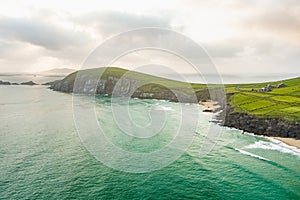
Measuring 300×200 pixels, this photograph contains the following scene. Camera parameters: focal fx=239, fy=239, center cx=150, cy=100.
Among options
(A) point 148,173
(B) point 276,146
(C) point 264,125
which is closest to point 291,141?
(B) point 276,146

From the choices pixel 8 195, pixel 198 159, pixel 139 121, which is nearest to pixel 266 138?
pixel 198 159

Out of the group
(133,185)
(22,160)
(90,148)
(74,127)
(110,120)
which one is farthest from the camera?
(110,120)

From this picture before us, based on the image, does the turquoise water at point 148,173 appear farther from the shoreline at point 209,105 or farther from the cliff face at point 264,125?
the shoreline at point 209,105

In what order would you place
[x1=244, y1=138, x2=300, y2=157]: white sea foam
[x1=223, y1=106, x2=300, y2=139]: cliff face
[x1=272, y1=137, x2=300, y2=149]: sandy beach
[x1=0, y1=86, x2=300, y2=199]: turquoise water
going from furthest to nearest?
[x1=223, y1=106, x2=300, y2=139]: cliff face, [x1=272, y1=137, x2=300, y2=149]: sandy beach, [x1=244, y1=138, x2=300, y2=157]: white sea foam, [x1=0, y1=86, x2=300, y2=199]: turquoise water

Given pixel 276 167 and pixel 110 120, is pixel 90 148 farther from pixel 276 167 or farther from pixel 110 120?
pixel 276 167

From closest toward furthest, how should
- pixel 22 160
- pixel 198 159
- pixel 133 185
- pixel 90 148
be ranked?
1. pixel 133 185
2. pixel 22 160
3. pixel 198 159
4. pixel 90 148

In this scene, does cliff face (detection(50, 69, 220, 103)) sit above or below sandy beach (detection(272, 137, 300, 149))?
above

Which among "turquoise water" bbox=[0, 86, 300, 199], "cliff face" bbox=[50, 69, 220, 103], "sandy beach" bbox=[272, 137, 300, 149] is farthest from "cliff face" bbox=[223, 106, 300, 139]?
"cliff face" bbox=[50, 69, 220, 103]

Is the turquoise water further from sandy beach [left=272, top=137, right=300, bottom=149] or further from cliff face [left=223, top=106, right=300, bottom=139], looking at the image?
cliff face [left=223, top=106, right=300, bottom=139]
